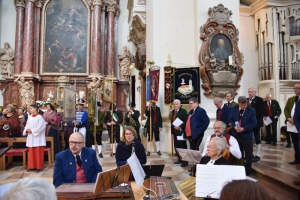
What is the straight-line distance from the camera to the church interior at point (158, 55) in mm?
7621

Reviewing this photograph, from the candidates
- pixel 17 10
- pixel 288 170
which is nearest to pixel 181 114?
pixel 288 170

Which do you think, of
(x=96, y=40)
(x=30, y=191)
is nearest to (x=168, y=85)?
(x=30, y=191)

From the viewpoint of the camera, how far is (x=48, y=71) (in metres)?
16.1

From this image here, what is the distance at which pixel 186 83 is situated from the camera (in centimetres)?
784

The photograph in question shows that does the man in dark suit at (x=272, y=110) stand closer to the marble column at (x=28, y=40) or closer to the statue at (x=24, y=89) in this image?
the statue at (x=24, y=89)

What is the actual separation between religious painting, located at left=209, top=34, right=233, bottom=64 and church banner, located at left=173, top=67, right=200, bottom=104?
834 millimetres

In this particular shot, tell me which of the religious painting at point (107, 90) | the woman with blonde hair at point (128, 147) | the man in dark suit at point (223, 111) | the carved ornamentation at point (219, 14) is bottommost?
the woman with blonde hair at point (128, 147)

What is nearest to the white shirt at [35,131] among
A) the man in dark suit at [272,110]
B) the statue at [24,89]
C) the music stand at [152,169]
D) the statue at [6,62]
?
the music stand at [152,169]

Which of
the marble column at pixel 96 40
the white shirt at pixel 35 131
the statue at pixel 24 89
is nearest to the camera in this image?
the white shirt at pixel 35 131

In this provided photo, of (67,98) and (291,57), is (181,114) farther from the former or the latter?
(291,57)

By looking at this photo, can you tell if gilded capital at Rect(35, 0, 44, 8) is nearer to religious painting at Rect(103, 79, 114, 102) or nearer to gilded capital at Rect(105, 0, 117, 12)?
gilded capital at Rect(105, 0, 117, 12)

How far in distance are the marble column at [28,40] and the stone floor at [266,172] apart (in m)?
9.26

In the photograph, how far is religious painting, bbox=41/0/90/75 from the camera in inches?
635

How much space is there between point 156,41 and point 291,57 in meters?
6.12
